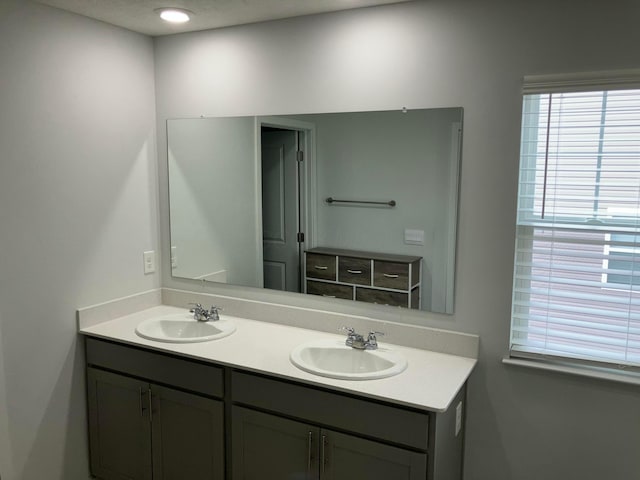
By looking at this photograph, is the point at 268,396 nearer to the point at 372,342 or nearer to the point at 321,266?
the point at 372,342

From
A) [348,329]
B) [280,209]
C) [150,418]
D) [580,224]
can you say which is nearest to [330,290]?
[348,329]

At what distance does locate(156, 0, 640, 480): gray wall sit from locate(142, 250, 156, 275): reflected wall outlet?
3.99 ft

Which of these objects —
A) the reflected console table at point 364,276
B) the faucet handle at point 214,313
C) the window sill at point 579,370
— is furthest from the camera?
the faucet handle at point 214,313

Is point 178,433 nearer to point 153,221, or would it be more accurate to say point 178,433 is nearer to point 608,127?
point 153,221

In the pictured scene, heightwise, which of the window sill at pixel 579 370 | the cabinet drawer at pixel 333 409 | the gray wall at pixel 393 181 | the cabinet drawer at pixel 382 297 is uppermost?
the gray wall at pixel 393 181

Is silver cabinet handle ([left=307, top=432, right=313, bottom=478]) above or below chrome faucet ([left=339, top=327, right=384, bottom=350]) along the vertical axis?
below

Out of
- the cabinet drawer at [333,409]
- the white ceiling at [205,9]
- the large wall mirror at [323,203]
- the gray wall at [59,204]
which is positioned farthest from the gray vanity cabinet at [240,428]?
the white ceiling at [205,9]

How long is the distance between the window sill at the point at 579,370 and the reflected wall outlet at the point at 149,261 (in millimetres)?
1951

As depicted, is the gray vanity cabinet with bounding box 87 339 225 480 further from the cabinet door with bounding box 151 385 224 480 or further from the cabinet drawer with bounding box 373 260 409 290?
the cabinet drawer with bounding box 373 260 409 290

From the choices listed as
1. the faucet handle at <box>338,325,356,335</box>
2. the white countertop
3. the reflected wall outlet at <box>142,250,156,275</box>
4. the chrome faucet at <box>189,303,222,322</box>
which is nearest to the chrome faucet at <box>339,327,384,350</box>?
the faucet handle at <box>338,325,356,335</box>

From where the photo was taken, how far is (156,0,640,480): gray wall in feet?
6.86

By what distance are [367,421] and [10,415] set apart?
1.61 metres

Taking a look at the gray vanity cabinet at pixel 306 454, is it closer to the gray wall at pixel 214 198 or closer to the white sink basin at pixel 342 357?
the white sink basin at pixel 342 357

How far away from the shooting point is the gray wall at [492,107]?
6.86 ft
